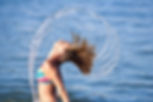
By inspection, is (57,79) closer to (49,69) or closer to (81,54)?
Result: (49,69)

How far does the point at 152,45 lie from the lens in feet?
9.75

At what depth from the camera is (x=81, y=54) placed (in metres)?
2.81

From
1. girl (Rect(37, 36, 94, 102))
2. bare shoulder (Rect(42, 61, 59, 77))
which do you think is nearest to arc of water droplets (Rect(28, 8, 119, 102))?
girl (Rect(37, 36, 94, 102))

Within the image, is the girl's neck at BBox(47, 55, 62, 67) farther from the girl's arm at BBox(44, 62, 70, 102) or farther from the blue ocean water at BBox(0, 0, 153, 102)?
the blue ocean water at BBox(0, 0, 153, 102)

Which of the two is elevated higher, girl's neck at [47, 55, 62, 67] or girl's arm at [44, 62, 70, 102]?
girl's neck at [47, 55, 62, 67]

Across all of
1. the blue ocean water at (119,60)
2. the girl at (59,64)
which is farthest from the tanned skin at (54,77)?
the blue ocean water at (119,60)

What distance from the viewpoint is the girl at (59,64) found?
273 cm

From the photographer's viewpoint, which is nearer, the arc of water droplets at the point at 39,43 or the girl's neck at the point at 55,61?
the girl's neck at the point at 55,61

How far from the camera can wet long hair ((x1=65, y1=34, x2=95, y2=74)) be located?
9.23 feet

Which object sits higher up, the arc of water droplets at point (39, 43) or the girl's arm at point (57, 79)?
the arc of water droplets at point (39, 43)

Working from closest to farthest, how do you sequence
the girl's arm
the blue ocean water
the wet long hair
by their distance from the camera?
→ the girl's arm < the wet long hair < the blue ocean water

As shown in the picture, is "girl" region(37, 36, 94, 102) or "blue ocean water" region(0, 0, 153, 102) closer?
"girl" region(37, 36, 94, 102)

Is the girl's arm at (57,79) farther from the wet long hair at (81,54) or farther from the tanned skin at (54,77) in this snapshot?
the wet long hair at (81,54)

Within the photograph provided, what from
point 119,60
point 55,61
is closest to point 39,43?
point 55,61
